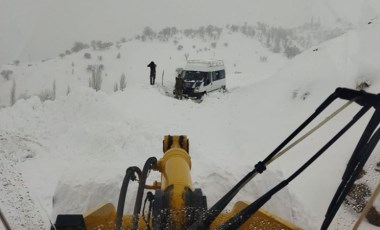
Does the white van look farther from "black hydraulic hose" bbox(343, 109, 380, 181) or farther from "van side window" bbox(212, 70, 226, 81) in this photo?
"black hydraulic hose" bbox(343, 109, 380, 181)

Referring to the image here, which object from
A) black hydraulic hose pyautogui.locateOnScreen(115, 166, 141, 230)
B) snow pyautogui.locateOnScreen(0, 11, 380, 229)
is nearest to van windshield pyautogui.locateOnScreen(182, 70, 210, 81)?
snow pyautogui.locateOnScreen(0, 11, 380, 229)

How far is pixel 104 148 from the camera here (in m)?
10.4

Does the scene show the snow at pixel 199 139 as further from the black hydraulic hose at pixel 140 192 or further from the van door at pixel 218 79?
the black hydraulic hose at pixel 140 192

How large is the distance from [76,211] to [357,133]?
6603 mm

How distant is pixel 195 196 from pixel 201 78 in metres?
20.5

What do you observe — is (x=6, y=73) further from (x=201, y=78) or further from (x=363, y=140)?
(x=363, y=140)

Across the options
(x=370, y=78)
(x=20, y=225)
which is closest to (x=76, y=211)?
(x=20, y=225)

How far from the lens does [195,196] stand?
333 cm

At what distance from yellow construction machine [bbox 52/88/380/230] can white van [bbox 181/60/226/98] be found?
58.7 ft

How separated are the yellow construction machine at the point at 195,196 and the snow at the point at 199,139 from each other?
175 cm

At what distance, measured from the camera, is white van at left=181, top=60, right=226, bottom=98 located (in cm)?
2266

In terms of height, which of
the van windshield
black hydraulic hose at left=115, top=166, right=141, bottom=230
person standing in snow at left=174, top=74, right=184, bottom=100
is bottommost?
person standing in snow at left=174, top=74, right=184, bottom=100

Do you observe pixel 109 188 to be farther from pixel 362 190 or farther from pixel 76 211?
pixel 362 190

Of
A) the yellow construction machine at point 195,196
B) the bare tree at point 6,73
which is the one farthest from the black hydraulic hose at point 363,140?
the bare tree at point 6,73
